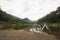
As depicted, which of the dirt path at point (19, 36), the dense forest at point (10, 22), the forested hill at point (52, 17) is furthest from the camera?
the forested hill at point (52, 17)

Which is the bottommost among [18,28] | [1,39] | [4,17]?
[1,39]

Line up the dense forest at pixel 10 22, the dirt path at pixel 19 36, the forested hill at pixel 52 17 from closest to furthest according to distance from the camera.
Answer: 1. the dirt path at pixel 19 36
2. the dense forest at pixel 10 22
3. the forested hill at pixel 52 17

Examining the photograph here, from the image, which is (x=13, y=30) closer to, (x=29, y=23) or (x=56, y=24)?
(x=29, y=23)

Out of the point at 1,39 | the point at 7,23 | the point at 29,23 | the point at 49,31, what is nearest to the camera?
the point at 1,39

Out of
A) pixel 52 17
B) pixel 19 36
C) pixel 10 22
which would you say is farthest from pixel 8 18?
pixel 52 17

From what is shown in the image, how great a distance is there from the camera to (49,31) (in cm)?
396

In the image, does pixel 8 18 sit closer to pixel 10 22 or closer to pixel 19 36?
pixel 10 22

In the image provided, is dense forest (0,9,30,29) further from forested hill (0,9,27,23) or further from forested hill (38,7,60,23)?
forested hill (38,7,60,23)

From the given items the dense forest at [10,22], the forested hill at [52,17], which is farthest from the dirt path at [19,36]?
the forested hill at [52,17]

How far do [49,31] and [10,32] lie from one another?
41.8 inches

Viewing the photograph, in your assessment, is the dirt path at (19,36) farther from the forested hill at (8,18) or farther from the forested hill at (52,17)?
the forested hill at (52,17)

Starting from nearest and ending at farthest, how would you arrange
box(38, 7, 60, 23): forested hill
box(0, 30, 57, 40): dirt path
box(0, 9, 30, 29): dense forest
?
1. box(0, 30, 57, 40): dirt path
2. box(0, 9, 30, 29): dense forest
3. box(38, 7, 60, 23): forested hill

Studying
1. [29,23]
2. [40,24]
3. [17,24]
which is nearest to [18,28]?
[17,24]

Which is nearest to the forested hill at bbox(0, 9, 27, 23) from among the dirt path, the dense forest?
the dense forest
